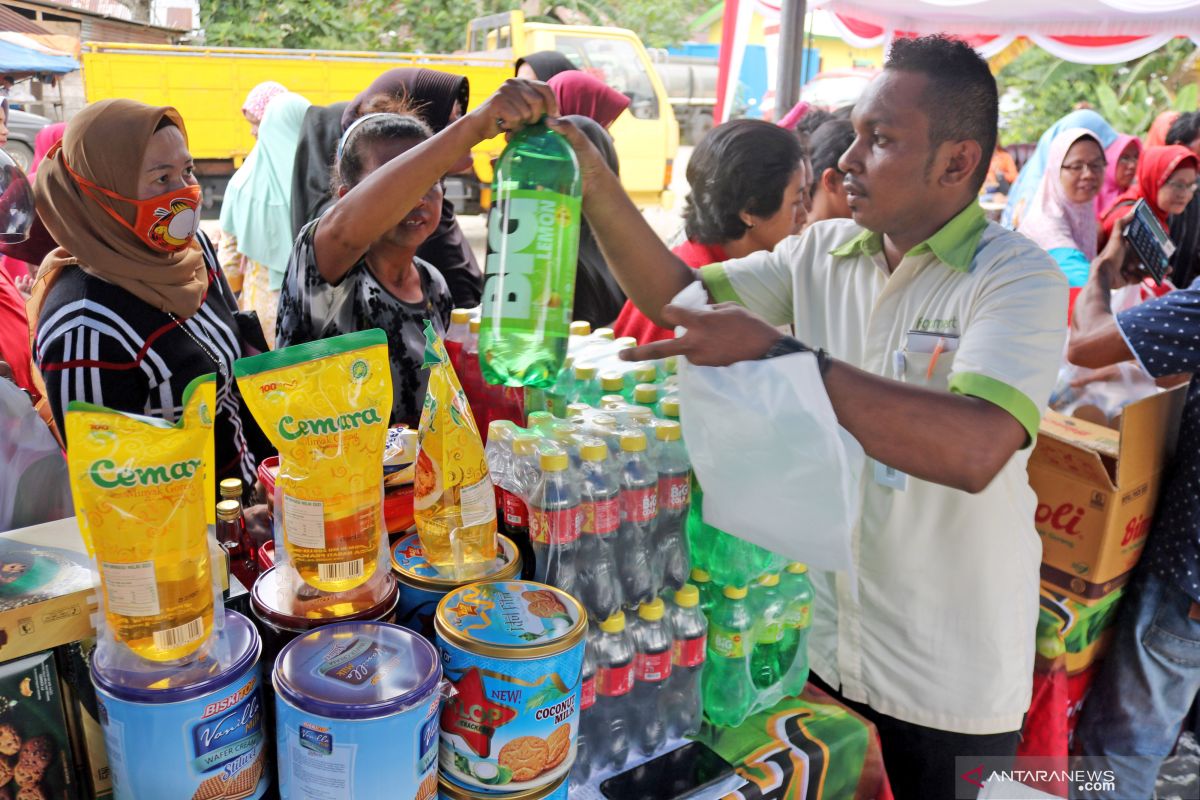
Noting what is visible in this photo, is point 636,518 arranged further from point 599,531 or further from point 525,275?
point 525,275

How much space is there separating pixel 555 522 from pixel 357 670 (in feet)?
1.53

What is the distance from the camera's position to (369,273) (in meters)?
2.23

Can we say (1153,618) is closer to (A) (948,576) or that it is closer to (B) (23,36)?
(A) (948,576)

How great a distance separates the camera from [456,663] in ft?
3.88

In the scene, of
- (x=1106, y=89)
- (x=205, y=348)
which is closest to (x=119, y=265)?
(x=205, y=348)

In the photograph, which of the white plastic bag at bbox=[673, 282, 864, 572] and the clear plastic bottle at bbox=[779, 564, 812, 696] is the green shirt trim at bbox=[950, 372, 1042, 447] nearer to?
the white plastic bag at bbox=[673, 282, 864, 572]

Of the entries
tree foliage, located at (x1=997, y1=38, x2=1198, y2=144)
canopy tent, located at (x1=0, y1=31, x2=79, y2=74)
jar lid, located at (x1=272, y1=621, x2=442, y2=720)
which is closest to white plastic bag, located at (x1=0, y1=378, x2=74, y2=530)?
jar lid, located at (x1=272, y1=621, x2=442, y2=720)

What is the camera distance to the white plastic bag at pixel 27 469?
1.42 metres

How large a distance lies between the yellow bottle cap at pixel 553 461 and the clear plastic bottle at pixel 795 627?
0.67 m

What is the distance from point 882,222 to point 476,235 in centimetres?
1139

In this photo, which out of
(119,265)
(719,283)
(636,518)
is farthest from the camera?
(719,283)

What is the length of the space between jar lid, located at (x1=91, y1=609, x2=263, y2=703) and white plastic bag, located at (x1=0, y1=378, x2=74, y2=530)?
1.65 ft

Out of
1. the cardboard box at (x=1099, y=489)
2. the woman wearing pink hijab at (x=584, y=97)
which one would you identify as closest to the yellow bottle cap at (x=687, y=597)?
the cardboard box at (x=1099, y=489)

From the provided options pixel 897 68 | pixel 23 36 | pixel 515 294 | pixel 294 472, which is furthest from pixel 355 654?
pixel 23 36
